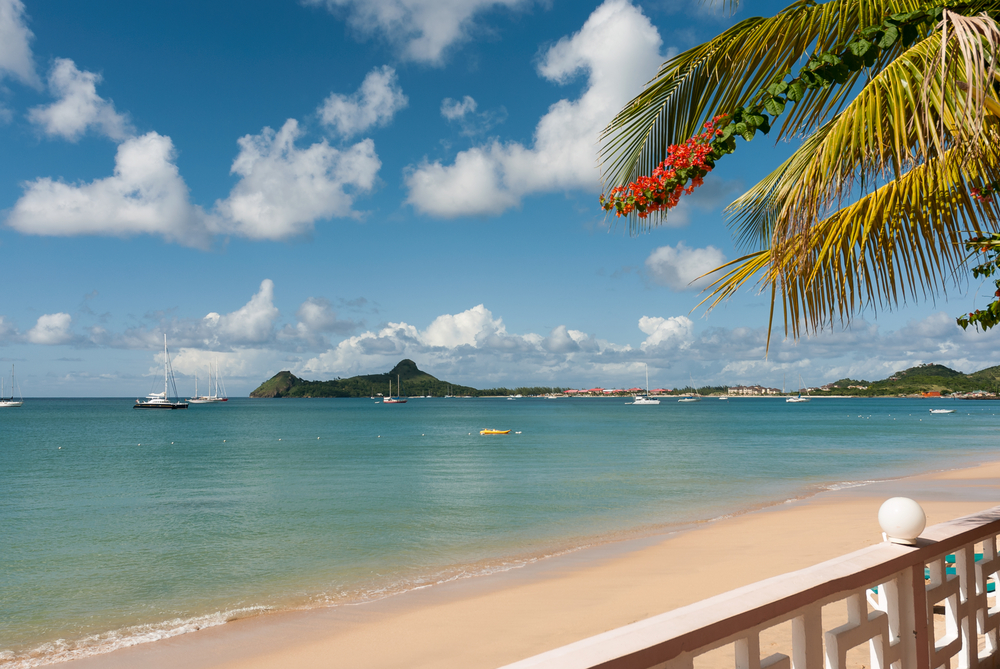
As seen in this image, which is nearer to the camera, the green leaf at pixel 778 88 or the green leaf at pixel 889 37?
the green leaf at pixel 889 37

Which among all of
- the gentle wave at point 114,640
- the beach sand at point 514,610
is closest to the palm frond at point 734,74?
the beach sand at point 514,610

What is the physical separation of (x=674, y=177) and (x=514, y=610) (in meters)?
6.78

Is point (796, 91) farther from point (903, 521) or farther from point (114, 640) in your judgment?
point (114, 640)

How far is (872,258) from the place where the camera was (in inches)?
135

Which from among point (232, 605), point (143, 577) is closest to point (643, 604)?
point (232, 605)

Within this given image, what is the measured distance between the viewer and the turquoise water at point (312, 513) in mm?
9930

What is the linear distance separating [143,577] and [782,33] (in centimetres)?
1292

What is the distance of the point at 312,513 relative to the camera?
1756 cm

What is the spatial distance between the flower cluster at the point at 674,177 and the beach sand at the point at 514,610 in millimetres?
5204

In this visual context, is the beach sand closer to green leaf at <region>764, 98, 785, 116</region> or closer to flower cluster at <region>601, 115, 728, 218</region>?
flower cluster at <region>601, 115, 728, 218</region>

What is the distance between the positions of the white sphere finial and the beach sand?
208 inches

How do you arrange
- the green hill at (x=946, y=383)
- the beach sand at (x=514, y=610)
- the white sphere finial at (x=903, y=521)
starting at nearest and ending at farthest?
the white sphere finial at (x=903, y=521) → the beach sand at (x=514, y=610) → the green hill at (x=946, y=383)

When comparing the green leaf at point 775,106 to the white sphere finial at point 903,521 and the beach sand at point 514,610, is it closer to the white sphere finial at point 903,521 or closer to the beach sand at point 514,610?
the white sphere finial at point 903,521

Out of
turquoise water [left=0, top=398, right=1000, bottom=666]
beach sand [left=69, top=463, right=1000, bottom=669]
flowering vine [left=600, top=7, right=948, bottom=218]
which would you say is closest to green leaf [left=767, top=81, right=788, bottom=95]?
flowering vine [left=600, top=7, right=948, bottom=218]
